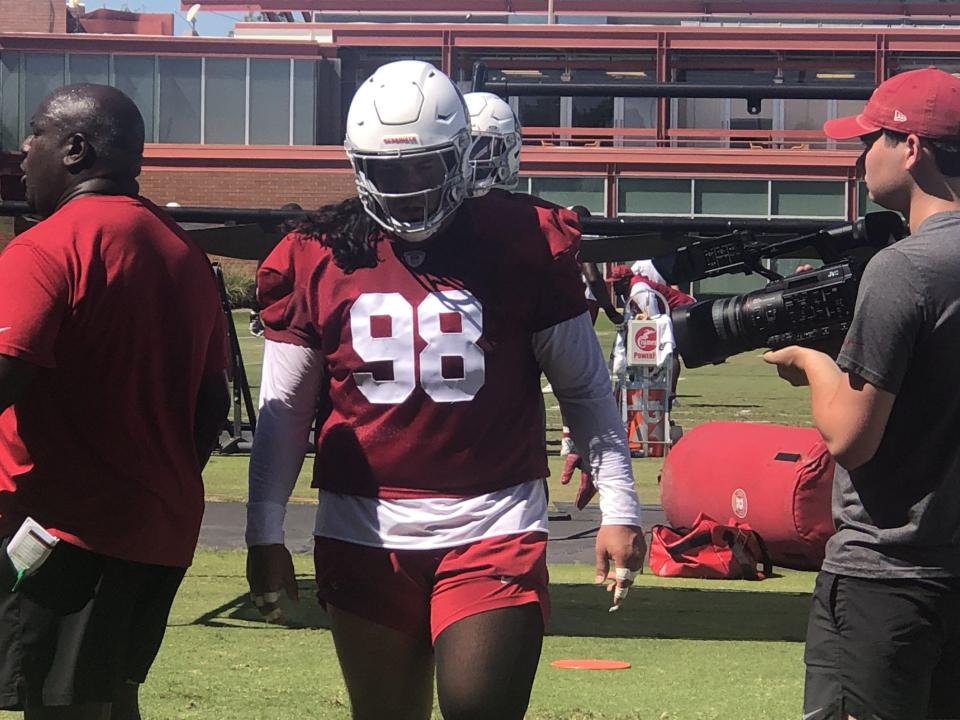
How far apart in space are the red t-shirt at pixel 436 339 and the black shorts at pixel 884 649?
2.51 feet

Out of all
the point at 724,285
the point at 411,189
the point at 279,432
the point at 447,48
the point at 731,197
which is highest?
the point at 447,48

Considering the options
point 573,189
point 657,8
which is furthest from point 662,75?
point 657,8

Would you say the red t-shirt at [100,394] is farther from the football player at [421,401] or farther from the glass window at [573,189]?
the glass window at [573,189]

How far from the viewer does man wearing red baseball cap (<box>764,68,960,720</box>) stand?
351cm

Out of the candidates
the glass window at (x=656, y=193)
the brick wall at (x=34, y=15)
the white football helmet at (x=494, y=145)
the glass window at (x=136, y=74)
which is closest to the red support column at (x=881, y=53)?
the glass window at (x=656, y=193)

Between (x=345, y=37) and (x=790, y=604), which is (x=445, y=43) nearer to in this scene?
(x=345, y=37)

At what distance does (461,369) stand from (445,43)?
4669cm

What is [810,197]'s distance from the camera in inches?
1806

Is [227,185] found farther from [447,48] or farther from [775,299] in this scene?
[775,299]

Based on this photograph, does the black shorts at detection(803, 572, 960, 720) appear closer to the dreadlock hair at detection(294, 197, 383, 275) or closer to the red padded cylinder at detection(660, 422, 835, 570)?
the dreadlock hair at detection(294, 197, 383, 275)

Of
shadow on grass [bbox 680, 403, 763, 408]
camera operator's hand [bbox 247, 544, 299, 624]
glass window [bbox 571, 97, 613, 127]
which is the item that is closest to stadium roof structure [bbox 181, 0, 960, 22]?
glass window [bbox 571, 97, 613, 127]

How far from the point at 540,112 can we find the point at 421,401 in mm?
47920

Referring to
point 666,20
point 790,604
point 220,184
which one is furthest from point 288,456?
point 666,20

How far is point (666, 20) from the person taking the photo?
6494cm
